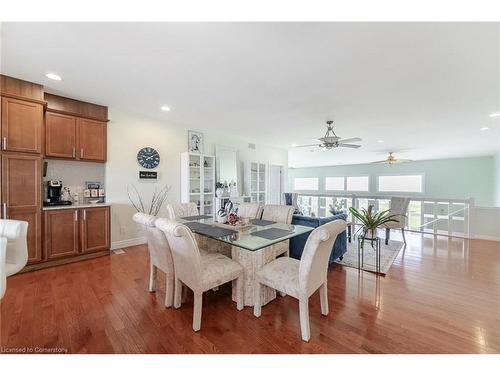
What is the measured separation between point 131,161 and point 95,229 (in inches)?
51.8

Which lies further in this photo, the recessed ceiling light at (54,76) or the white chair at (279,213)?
the white chair at (279,213)

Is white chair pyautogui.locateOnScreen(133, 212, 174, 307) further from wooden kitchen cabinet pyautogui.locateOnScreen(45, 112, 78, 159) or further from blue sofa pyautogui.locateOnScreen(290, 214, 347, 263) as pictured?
wooden kitchen cabinet pyautogui.locateOnScreen(45, 112, 78, 159)

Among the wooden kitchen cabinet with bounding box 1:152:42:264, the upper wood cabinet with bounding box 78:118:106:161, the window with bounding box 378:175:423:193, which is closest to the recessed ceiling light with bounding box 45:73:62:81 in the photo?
the upper wood cabinet with bounding box 78:118:106:161

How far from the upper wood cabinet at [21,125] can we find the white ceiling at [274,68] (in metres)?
0.35

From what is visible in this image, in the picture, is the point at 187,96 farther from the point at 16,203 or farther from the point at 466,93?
the point at 466,93

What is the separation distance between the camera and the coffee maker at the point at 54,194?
320cm

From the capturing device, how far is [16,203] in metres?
2.71

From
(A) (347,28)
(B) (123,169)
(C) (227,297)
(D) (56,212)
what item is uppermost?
(A) (347,28)

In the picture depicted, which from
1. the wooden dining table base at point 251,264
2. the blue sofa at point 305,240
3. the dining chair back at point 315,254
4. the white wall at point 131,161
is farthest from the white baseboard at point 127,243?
the dining chair back at point 315,254

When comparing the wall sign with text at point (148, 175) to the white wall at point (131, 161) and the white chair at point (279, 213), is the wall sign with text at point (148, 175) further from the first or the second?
the white chair at point (279, 213)

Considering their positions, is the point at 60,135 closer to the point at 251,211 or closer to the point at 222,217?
the point at 222,217

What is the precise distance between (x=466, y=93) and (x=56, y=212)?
5846 millimetres
